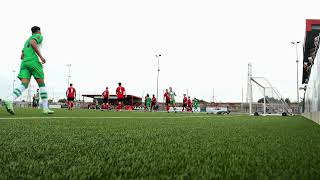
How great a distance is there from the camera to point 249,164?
70.9 inches

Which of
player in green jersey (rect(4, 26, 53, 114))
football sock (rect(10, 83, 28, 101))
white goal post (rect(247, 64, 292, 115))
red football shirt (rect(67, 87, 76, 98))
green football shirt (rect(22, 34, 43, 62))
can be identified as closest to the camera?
football sock (rect(10, 83, 28, 101))

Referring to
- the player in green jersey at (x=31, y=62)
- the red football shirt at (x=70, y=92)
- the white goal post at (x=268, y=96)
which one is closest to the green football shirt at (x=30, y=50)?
the player in green jersey at (x=31, y=62)

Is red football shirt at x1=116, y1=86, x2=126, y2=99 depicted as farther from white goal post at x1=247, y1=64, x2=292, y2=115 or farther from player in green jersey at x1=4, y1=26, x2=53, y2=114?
player in green jersey at x1=4, y1=26, x2=53, y2=114

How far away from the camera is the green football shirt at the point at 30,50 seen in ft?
25.4

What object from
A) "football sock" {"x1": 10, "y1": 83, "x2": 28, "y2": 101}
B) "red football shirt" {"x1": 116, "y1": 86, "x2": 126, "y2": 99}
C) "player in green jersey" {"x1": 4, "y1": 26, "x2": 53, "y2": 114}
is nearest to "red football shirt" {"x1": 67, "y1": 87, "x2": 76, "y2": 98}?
"red football shirt" {"x1": 116, "y1": 86, "x2": 126, "y2": 99}

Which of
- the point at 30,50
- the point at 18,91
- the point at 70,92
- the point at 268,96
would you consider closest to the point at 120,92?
the point at 70,92

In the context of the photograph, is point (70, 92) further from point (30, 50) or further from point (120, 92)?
point (30, 50)

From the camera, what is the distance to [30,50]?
7793 millimetres

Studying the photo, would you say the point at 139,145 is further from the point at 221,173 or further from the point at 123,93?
the point at 123,93

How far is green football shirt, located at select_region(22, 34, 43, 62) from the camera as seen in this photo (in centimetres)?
773

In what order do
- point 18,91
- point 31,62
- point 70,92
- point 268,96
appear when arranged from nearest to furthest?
point 18,91
point 31,62
point 70,92
point 268,96

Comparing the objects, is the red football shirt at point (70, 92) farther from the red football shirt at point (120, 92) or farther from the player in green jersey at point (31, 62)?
the player in green jersey at point (31, 62)

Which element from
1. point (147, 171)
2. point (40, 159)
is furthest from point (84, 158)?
point (147, 171)

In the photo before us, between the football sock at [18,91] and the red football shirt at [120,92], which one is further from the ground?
the red football shirt at [120,92]
